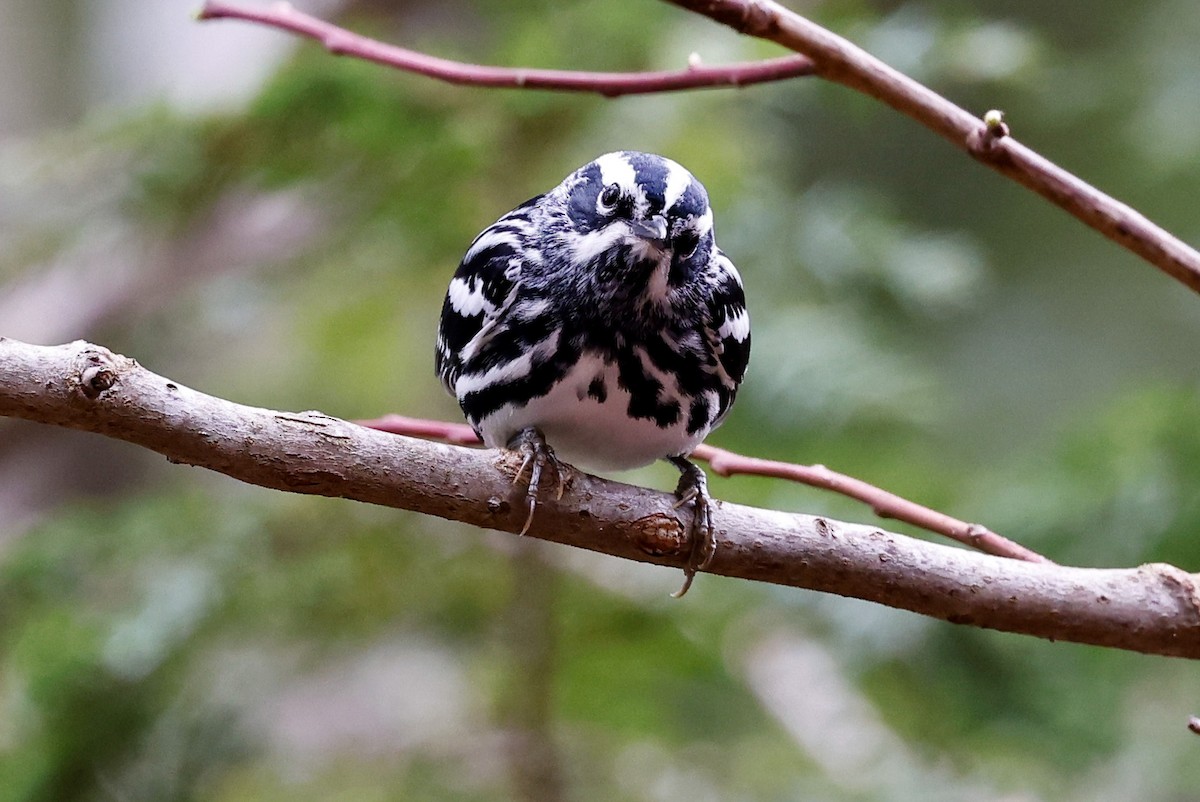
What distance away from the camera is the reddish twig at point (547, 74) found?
116cm

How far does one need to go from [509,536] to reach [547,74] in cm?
76

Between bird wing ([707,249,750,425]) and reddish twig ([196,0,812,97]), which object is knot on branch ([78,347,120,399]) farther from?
bird wing ([707,249,750,425])

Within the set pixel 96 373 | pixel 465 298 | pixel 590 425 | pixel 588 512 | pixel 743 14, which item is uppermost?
pixel 743 14

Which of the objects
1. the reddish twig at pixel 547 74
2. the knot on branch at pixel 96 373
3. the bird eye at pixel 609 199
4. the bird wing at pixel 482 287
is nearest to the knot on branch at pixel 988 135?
the reddish twig at pixel 547 74

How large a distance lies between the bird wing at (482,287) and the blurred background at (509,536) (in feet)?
1.60

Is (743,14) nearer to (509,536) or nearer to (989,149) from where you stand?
(989,149)

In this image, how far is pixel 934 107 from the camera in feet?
3.59

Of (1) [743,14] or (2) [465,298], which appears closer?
(1) [743,14]

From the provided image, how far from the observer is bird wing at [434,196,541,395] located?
1211mm

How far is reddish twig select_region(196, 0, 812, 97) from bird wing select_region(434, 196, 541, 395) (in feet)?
0.49

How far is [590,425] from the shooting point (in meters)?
1.17

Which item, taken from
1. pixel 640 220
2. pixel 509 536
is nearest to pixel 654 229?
pixel 640 220

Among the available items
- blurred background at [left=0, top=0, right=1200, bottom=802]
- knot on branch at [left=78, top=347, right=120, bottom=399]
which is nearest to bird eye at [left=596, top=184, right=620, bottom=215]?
knot on branch at [left=78, top=347, right=120, bottom=399]

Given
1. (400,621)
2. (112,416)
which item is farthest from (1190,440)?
(112,416)
